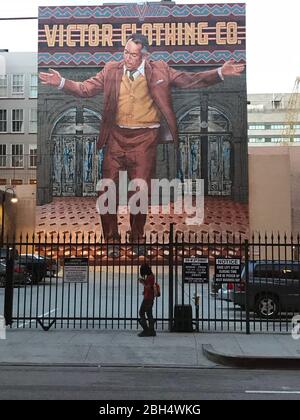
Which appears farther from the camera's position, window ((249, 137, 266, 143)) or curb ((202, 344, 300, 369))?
window ((249, 137, 266, 143))

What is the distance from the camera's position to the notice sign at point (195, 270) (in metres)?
12.8

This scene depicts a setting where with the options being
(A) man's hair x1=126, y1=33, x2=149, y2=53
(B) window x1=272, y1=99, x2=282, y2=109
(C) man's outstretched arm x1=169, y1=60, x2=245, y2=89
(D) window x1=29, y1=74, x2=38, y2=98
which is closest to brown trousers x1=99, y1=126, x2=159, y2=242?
(C) man's outstretched arm x1=169, y1=60, x2=245, y2=89

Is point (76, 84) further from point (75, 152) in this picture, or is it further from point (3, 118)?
point (3, 118)

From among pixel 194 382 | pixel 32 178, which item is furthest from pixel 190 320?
pixel 32 178

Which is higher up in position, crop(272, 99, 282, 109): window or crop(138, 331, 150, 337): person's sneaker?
crop(272, 99, 282, 109): window

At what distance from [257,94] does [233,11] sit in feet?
319

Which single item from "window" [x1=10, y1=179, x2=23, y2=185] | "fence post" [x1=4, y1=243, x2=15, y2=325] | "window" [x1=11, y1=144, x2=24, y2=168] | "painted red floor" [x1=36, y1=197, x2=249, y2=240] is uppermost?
"window" [x1=11, y1=144, x2=24, y2=168]

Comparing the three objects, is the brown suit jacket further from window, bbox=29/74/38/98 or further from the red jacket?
the red jacket

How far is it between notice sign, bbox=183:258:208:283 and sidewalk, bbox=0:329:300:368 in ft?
4.16

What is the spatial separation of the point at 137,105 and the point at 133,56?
3843 mm

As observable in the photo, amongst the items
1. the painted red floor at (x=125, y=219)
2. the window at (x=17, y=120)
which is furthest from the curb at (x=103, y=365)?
the window at (x=17, y=120)

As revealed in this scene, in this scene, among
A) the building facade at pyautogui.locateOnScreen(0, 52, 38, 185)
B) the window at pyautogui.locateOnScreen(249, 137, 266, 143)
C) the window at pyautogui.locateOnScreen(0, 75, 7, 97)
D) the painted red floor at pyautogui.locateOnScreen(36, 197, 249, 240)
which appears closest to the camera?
the painted red floor at pyautogui.locateOnScreen(36, 197, 249, 240)

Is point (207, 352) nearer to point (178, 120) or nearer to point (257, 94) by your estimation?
point (178, 120)

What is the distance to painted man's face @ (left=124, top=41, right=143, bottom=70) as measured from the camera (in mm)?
42688
